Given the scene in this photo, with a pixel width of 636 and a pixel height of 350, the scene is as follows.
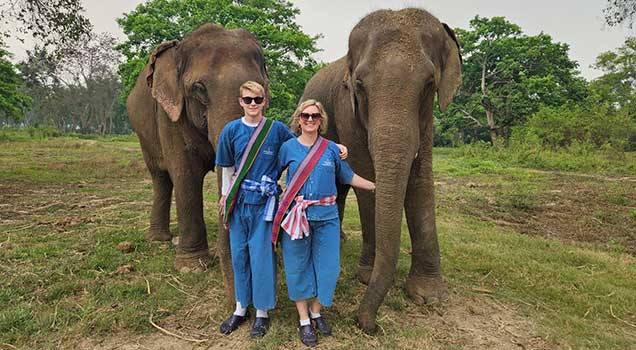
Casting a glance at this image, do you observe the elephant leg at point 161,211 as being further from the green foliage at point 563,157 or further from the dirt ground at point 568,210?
the green foliage at point 563,157

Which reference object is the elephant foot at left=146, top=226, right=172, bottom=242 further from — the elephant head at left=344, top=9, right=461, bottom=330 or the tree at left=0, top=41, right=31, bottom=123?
the tree at left=0, top=41, right=31, bottom=123

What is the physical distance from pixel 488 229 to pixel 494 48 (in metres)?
28.1

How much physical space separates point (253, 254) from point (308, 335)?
0.72 metres

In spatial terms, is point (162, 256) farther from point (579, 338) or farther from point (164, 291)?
point (579, 338)

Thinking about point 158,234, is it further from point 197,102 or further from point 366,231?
point 366,231

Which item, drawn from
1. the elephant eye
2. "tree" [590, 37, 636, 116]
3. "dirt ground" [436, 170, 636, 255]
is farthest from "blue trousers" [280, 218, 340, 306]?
"tree" [590, 37, 636, 116]

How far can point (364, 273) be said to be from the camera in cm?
446

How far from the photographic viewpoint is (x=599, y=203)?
9.74m

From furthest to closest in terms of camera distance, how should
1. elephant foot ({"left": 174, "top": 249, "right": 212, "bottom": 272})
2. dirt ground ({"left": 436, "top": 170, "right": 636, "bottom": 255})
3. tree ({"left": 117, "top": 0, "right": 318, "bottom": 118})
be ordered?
tree ({"left": 117, "top": 0, "right": 318, "bottom": 118}), dirt ground ({"left": 436, "top": 170, "right": 636, "bottom": 255}), elephant foot ({"left": 174, "top": 249, "right": 212, "bottom": 272})

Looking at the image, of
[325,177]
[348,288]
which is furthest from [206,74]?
[348,288]

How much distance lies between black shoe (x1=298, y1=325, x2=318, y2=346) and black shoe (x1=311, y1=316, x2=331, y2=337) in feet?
0.27

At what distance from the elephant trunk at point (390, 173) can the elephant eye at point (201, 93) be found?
1752 mm

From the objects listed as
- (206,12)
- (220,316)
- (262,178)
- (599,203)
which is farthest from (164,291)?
(206,12)

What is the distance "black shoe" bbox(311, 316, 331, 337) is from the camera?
326 cm
